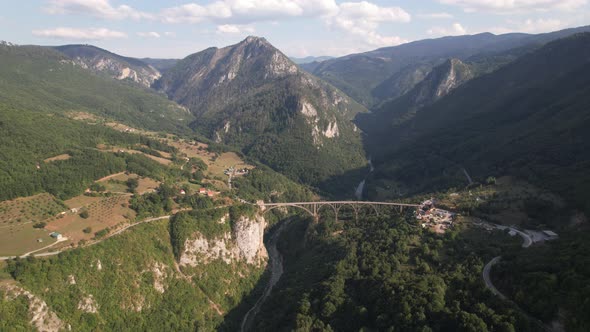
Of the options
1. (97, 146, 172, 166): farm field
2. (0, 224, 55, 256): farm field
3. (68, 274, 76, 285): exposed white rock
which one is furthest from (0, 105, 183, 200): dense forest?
(68, 274, 76, 285): exposed white rock

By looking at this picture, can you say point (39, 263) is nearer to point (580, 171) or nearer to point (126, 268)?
point (126, 268)

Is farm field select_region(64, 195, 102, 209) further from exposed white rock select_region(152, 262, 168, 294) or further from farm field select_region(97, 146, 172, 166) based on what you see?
farm field select_region(97, 146, 172, 166)

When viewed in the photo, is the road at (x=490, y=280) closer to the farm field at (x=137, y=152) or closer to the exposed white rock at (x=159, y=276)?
the exposed white rock at (x=159, y=276)

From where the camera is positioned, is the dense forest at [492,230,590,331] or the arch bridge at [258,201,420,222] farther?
the arch bridge at [258,201,420,222]

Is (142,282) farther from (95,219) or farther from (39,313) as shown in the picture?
(39,313)

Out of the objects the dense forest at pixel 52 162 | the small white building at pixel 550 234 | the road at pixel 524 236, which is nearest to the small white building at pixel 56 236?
the dense forest at pixel 52 162

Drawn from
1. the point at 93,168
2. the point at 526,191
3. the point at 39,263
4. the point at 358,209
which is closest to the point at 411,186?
the point at 358,209

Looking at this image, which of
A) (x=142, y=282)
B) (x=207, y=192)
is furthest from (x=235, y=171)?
(x=142, y=282)
